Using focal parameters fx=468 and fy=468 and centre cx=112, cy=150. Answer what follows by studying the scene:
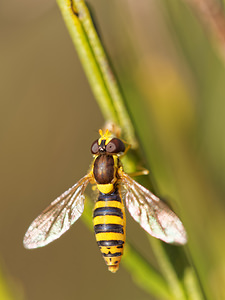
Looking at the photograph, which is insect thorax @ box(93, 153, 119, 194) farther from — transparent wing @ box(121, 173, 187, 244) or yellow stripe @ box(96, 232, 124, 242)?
yellow stripe @ box(96, 232, 124, 242)

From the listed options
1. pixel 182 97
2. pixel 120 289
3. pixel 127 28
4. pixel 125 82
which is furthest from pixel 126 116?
pixel 120 289

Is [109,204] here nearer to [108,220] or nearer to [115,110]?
[108,220]

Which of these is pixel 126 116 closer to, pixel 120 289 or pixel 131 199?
pixel 131 199

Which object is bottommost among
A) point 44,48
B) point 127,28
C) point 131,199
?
point 131,199

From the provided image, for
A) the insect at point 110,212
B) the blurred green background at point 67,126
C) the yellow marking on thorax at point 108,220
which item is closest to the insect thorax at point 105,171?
the insect at point 110,212

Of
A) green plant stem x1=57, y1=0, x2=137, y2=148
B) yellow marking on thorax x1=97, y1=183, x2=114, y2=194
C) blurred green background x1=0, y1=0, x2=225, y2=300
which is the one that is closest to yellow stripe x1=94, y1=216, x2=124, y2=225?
yellow marking on thorax x1=97, y1=183, x2=114, y2=194

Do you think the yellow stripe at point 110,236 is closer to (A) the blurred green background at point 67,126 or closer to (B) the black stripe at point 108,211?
(B) the black stripe at point 108,211
